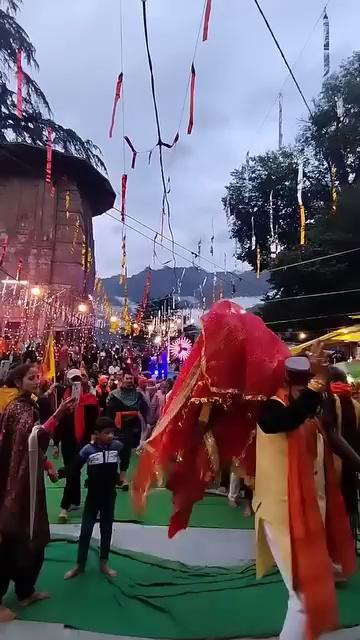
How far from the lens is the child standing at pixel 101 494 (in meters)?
4.60

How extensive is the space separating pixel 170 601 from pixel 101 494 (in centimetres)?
102

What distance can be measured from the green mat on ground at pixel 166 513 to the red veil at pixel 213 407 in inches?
99.1

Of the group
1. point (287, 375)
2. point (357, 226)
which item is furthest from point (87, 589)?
point (357, 226)

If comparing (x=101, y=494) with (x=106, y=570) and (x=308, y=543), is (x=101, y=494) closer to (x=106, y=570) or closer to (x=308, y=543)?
(x=106, y=570)

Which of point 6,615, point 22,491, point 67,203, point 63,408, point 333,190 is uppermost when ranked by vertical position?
point 67,203

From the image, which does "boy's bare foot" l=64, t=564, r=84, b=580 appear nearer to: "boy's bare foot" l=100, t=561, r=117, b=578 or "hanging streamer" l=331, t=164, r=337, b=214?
"boy's bare foot" l=100, t=561, r=117, b=578

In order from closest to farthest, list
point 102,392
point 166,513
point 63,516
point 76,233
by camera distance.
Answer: point 63,516
point 166,513
point 102,392
point 76,233

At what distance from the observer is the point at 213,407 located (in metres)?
3.44

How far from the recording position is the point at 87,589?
4.27 meters

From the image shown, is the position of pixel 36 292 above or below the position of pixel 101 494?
above

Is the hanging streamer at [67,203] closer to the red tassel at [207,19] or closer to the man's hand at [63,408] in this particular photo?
the red tassel at [207,19]

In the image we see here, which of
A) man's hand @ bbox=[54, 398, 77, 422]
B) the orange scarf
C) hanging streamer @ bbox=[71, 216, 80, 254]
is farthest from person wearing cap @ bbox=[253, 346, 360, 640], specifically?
hanging streamer @ bbox=[71, 216, 80, 254]

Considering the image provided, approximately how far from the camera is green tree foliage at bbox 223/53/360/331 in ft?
72.9

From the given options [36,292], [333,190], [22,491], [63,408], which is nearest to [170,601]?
[22,491]
